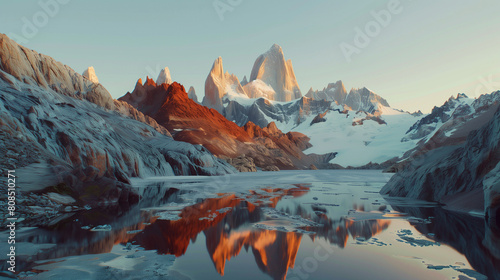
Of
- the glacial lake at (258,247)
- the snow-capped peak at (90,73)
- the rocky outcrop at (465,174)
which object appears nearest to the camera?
the glacial lake at (258,247)

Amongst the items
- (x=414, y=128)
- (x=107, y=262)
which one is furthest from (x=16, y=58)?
(x=414, y=128)

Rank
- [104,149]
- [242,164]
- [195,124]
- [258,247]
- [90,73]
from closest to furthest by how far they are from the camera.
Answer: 1. [258,247]
2. [104,149]
3. [242,164]
4. [195,124]
5. [90,73]

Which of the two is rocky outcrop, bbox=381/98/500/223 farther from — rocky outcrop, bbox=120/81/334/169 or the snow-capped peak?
the snow-capped peak

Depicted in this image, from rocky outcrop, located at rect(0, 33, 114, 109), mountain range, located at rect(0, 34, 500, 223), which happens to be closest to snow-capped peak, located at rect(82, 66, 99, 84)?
mountain range, located at rect(0, 34, 500, 223)

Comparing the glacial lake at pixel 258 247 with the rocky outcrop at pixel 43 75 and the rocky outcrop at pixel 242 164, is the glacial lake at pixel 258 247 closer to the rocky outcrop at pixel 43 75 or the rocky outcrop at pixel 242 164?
the rocky outcrop at pixel 43 75

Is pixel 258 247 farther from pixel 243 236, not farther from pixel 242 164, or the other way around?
pixel 242 164

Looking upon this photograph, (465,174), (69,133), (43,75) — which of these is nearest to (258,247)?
(465,174)

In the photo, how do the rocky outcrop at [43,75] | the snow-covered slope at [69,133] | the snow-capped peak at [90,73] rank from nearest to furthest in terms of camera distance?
1. the snow-covered slope at [69,133]
2. the rocky outcrop at [43,75]
3. the snow-capped peak at [90,73]

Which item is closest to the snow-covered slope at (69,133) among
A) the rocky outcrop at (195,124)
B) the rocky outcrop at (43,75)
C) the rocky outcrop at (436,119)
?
the rocky outcrop at (43,75)
